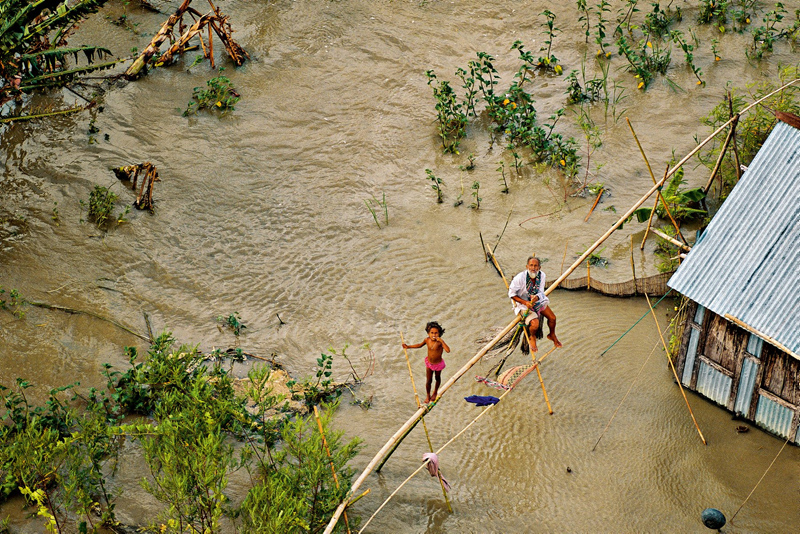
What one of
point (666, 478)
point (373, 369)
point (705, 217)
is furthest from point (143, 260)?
point (705, 217)

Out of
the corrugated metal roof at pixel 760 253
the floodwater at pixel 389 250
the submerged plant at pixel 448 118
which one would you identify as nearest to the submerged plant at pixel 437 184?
the floodwater at pixel 389 250

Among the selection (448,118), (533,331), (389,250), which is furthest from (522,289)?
(448,118)

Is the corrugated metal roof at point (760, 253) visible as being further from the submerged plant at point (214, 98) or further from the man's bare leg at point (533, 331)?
the submerged plant at point (214, 98)

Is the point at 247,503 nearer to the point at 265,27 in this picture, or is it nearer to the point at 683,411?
the point at 683,411

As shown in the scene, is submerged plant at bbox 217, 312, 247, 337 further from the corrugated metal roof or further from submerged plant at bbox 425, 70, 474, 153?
the corrugated metal roof

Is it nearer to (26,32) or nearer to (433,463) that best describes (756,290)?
(433,463)
